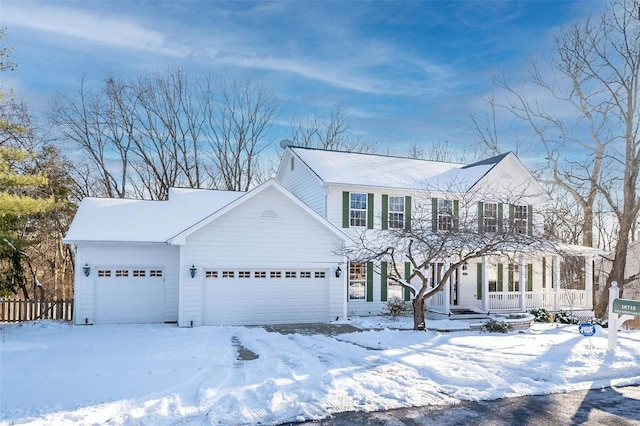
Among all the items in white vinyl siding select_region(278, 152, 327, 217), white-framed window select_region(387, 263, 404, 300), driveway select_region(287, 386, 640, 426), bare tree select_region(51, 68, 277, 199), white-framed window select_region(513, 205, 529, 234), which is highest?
bare tree select_region(51, 68, 277, 199)

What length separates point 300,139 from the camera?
115 ft

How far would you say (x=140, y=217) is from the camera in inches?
663

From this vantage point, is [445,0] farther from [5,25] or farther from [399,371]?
[5,25]

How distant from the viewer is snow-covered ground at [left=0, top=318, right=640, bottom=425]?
6520 millimetres

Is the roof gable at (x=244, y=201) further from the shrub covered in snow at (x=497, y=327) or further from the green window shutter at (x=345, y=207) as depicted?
the shrub covered in snow at (x=497, y=327)

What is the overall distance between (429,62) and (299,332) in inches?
497

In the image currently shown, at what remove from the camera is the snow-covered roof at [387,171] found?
61.8 ft

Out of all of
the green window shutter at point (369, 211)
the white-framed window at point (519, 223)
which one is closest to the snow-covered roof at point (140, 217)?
the green window shutter at point (369, 211)

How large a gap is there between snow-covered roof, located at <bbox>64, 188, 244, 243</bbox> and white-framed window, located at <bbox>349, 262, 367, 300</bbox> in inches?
232

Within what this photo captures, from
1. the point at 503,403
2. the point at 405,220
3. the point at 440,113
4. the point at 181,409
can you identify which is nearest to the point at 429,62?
the point at 405,220

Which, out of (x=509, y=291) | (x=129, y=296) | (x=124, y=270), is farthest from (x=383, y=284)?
(x=124, y=270)

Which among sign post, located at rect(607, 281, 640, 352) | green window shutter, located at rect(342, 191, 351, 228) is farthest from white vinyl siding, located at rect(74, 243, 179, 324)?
sign post, located at rect(607, 281, 640, 352)

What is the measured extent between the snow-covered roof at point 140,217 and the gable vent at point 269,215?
3.00m

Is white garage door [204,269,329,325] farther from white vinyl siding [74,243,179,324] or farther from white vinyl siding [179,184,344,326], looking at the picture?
white vinyl siding [74,243,179,324]
